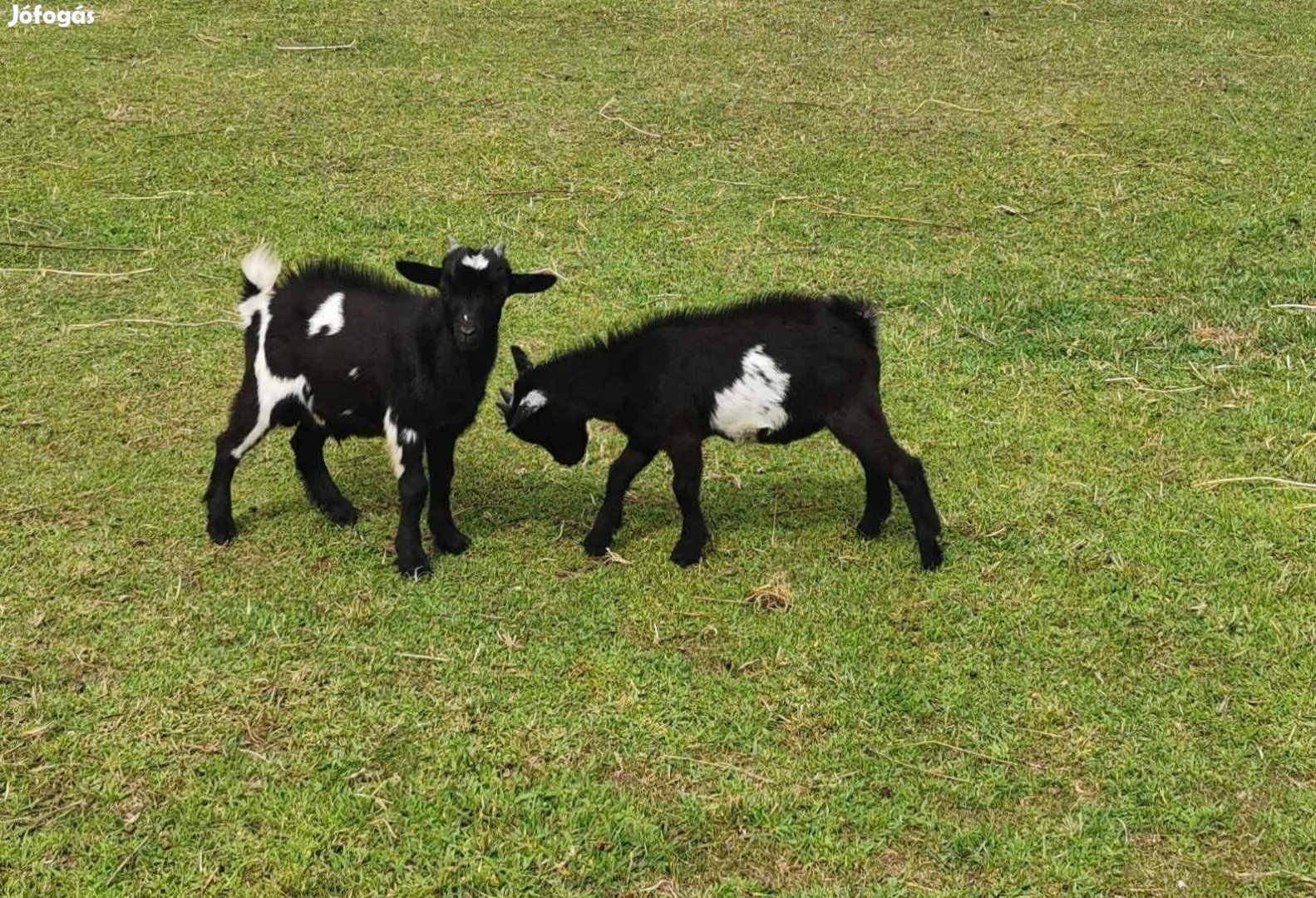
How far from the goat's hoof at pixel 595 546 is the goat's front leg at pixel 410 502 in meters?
0.75

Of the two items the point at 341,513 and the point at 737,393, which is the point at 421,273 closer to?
the point at 341,513

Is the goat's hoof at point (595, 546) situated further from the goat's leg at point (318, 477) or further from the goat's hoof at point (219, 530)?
the goat's hoof at point (219, 530)

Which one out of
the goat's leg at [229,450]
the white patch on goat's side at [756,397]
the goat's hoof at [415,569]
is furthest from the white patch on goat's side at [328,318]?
the white patch on goat's side at [756,397]

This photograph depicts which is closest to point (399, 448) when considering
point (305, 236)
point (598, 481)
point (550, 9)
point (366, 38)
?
point (598, 481)

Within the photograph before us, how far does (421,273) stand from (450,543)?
50.5 inches

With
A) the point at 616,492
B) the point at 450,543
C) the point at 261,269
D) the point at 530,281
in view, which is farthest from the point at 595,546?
the point at 261,269

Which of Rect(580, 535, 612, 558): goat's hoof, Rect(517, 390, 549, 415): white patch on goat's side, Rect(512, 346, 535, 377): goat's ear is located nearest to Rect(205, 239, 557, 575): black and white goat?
Rect(517, 390, 549, 415): white patch on goat's side

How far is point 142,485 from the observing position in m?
6.97

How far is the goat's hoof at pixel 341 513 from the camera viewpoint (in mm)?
6719

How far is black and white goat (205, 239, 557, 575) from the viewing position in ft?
20.0

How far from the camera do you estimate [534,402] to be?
6.59 metres

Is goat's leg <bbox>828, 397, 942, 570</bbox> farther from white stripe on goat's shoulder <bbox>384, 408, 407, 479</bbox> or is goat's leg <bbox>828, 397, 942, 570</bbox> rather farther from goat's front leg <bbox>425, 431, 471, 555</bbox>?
white stripe on goat's shoulder <bbox>384, 408, 407, 479</bbox>

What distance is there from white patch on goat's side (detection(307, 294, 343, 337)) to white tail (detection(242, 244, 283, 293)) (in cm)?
31

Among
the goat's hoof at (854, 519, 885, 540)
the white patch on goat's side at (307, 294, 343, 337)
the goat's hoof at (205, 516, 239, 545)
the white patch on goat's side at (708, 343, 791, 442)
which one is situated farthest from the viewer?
the goat's hoof at (854, 519, 885, 540)
